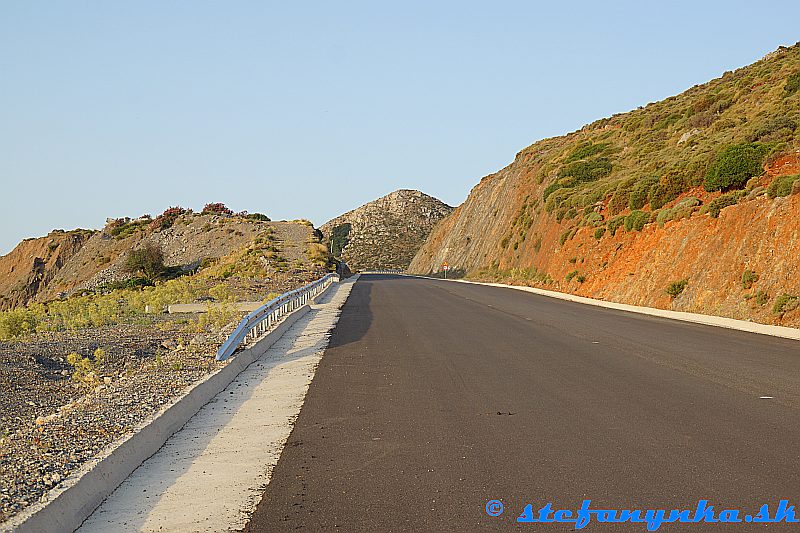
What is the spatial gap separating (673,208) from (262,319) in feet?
98.6

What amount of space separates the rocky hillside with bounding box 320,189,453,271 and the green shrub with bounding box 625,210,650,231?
116 metres

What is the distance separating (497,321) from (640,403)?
14.1 metres

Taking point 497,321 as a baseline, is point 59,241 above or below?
above

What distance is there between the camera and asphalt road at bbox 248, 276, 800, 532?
6.43 m

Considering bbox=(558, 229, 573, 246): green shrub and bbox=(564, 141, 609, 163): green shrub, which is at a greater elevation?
bbox=(564, 141, 609, 163): green shrub

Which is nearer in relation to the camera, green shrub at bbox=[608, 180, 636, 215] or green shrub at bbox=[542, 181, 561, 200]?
green shrub at bbox=[608, 180, 636, 215]

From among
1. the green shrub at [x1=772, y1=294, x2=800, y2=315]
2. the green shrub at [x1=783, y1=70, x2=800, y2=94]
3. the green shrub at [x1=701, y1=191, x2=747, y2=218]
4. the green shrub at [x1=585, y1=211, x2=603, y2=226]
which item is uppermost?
the green shrub at [x1=783, y1=70, x2=800, y2=94]

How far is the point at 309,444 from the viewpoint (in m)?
8.57

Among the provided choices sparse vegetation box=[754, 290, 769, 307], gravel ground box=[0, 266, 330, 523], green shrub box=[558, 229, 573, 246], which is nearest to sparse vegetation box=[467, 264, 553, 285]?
green shrub box=[558, 229, 573, 246]

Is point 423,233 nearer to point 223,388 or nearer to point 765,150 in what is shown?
point 765,150

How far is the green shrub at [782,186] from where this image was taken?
3222 cm

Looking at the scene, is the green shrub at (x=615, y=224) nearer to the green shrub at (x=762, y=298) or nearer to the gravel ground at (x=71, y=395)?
the green shrub at (x=762, y=298)

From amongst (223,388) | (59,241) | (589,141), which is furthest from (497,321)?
(59,241)

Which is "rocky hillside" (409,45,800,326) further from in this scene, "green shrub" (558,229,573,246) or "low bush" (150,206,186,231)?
"low bush" (150,206,186,231)
